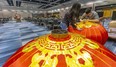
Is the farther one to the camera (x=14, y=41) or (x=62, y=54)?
(x=14, y=41)

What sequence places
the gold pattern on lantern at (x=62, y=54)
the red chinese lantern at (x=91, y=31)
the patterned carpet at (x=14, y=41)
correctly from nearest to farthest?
the gold pattern on lantern at (x=62, y=54) < the red chinese lantern at (x=91, y=31) < the patterned carpet at (x=14, y=41)

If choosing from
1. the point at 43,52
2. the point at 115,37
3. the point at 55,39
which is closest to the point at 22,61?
the point at 43,52

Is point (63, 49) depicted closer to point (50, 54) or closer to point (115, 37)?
point (50, 54)

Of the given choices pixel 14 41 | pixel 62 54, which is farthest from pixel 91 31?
pixel 14 41

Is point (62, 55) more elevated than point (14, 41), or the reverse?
point (62, 55)

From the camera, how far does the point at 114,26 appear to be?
3914mm

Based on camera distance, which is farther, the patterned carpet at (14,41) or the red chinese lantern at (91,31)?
the patterned carpet at (14,41)

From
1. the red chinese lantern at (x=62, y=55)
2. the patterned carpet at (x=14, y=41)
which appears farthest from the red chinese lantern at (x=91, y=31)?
the red chinese lantern at (x=62, y=55)

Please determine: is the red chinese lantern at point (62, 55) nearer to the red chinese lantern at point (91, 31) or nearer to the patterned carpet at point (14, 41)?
the red chinese lantern at point (91, 31)

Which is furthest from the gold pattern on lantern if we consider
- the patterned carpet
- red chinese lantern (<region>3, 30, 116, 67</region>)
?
the patterned carpet

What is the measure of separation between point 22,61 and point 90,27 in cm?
172

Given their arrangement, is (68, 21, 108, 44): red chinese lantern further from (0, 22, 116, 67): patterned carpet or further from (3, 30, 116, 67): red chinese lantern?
(3, 30, 116, 67): red chinese lantern

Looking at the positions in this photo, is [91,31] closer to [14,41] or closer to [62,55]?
[62,55]

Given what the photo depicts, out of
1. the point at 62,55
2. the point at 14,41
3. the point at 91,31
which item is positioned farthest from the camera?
the point at 14,41
